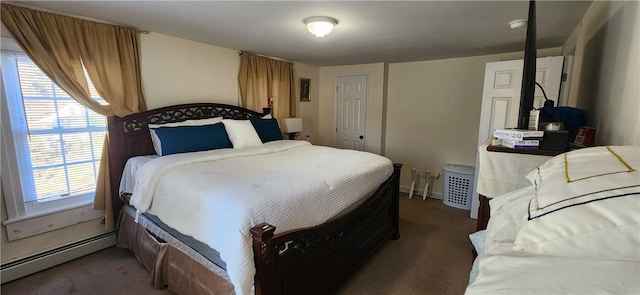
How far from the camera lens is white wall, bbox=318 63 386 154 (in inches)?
177

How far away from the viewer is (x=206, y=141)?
2871 mm

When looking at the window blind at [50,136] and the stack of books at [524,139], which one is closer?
the stack of books at [524,139]

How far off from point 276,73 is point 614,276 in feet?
13.4

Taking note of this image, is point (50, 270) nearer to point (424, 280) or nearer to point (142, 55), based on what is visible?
point (142, 55)

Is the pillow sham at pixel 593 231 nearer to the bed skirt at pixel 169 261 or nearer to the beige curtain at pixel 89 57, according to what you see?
the bed skirt at pixel 169 261

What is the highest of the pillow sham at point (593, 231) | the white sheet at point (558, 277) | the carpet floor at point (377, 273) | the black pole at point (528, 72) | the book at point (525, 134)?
the black pole at point (528, 72)

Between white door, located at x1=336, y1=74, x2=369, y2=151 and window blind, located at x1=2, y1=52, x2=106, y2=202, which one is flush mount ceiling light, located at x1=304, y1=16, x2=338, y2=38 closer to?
window blind, located at x1=2, y1=52, x2=106, y2=202

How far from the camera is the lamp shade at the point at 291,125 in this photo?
4.15 metres

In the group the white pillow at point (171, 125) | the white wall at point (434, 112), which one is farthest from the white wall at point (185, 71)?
the white wall at point (434, 112)

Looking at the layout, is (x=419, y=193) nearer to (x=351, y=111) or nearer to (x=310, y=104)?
(x=351, y=111)

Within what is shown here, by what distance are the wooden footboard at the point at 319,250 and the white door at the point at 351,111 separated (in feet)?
7.44

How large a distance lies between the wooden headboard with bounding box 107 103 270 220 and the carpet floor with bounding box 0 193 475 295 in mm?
A: 507

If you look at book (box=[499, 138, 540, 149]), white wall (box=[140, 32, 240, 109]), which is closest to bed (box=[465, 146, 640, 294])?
book (box=[499, 138, 540, 149])

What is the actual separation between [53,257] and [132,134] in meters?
1.19
